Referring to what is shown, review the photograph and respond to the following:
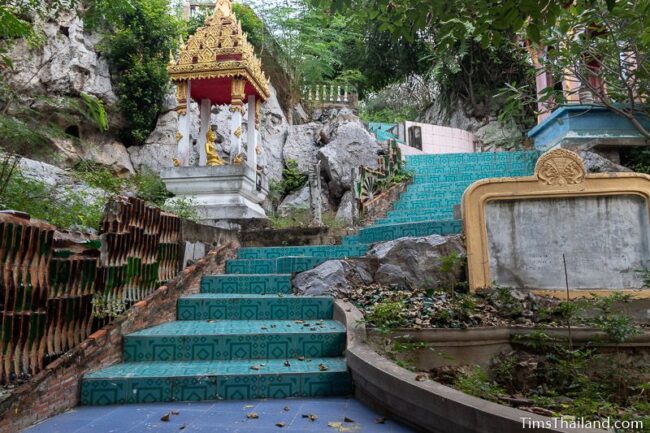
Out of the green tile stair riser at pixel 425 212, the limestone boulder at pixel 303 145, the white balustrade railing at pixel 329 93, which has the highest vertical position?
the white balustrade railing at pixel 329 93

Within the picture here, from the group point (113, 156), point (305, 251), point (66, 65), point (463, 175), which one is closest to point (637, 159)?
point (463, 175)

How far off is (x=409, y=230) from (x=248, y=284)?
84.6 inches

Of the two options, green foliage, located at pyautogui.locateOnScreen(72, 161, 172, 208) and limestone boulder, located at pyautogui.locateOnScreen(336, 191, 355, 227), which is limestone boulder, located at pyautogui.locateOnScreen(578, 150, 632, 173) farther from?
green foliage, located at pyautogui.locateOnScreen(72, 161, 172, 208)

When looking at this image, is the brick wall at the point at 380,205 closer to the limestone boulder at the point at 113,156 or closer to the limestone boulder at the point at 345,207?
the limestone boulder at the point at 345,207

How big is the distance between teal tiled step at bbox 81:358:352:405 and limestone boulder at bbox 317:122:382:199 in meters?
10.2

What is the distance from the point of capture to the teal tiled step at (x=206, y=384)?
2.93m

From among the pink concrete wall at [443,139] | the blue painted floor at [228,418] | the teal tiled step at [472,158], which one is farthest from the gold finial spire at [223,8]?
the pink concrete wall at [443,139]

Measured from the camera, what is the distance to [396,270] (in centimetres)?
471

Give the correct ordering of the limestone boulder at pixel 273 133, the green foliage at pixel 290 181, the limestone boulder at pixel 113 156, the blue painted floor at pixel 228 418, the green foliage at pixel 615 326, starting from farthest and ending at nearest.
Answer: the limestone boulder at pixel 273 133, the green foliage at pixel 290 181, the limestone boulder at pixel 113 156, the green foliage at pixel 615 326, the blue painted floor at pixel 228 418

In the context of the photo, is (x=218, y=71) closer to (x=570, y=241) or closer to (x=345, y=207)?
(x=345, y=207)

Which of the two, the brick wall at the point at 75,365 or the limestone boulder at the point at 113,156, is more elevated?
the limestone boulder at the point at 113,156

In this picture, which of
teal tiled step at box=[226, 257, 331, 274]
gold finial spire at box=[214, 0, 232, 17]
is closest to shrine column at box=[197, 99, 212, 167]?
gold finial spire at box=[214, 0, 232, 17]

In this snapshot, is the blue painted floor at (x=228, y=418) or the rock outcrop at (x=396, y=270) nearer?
the blue painted floor at (x=228, y=418)

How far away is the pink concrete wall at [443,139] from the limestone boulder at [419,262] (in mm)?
12875
